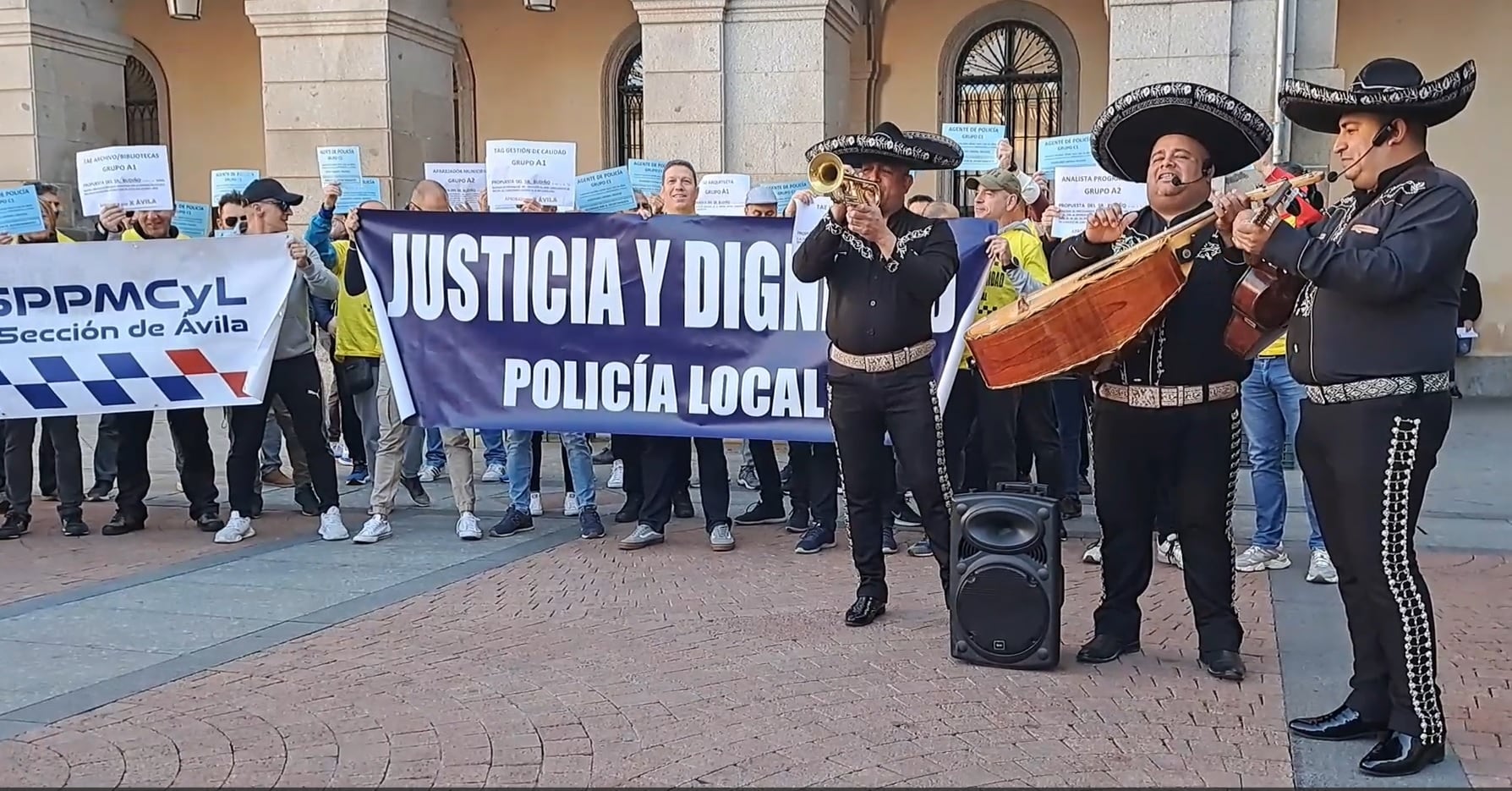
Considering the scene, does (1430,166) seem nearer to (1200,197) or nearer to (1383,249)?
(1383,249)

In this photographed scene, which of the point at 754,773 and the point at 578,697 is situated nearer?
the point at 754,773

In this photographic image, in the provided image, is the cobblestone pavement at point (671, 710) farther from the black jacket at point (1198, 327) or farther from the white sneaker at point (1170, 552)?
the black jacket at point (1198, 327)

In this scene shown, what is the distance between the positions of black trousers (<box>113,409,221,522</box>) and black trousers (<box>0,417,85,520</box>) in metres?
0.25

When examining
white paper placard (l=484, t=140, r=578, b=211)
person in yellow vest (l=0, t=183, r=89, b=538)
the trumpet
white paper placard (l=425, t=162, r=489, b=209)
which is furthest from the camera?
white paper placard (l=425, t=162, r=489, b=209)

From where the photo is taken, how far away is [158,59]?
1762 cm

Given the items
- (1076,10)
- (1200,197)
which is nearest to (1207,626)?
(1200,197)

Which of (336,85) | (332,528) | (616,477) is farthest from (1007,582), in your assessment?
(336,85)

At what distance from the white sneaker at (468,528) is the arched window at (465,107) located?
992 centimetres

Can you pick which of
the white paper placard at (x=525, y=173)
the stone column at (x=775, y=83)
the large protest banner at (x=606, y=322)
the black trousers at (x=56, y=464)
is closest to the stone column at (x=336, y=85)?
the stone column at (x=775, y=83)

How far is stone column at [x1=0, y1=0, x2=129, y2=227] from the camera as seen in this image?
43.7 feet

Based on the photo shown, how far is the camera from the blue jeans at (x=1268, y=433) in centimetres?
670

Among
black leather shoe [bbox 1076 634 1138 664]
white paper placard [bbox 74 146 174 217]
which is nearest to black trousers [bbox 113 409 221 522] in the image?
white paper placard [bbox 74 146 174 217]

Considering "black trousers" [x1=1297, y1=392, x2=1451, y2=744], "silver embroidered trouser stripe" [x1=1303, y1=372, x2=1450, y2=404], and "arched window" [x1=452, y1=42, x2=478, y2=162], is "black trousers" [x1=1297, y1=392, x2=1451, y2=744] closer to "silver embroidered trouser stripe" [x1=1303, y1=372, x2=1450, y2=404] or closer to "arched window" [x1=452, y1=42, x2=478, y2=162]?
"silver embroidered trouser stripe" [x1=1303, y1=372, x2=1450, y2=404]

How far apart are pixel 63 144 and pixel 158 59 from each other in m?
4.46
